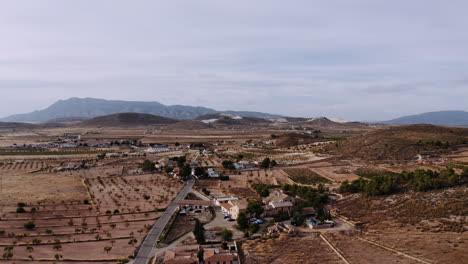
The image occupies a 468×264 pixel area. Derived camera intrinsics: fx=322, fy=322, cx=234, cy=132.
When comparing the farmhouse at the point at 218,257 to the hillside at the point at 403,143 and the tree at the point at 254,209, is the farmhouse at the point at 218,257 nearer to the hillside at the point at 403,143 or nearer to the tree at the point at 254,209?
the tree at the point at 254,209

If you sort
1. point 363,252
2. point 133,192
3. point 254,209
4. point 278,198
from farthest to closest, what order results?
point 133,192
point 278,198
point 254,209
point 363,252

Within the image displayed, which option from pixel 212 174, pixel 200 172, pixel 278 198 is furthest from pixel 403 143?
pixel 200 172

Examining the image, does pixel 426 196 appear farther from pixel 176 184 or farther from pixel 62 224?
pixel 62 224

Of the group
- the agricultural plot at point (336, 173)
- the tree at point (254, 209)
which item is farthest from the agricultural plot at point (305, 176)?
the tree at point (254, 209)

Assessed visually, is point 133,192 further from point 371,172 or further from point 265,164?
point 371,172

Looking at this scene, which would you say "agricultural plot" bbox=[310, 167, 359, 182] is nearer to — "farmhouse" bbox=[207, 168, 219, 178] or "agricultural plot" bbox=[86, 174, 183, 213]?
"farmhouse" bbox=[207, 168, 219, 178]

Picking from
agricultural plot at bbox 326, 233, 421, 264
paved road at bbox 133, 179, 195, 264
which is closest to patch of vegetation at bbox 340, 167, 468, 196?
agricultural plot at bbox 326, 233, 421, 264
